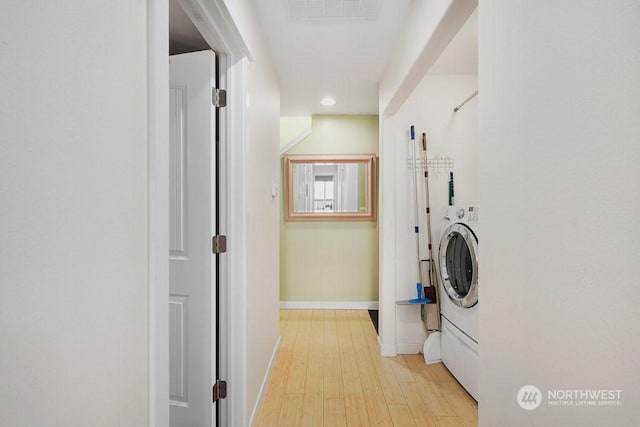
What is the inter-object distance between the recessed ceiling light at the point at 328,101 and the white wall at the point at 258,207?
93 cm

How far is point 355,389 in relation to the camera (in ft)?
7.73

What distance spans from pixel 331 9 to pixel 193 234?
1594mm

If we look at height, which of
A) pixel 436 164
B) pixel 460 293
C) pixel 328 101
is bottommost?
pixel 460 293

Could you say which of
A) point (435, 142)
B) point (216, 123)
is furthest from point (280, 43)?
point (435, 142)

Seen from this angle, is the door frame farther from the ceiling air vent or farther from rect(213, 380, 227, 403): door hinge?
the ceiling air vent

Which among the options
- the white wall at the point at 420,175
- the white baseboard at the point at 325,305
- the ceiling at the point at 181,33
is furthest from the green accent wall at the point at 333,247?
the ceiling at the point at 181,33

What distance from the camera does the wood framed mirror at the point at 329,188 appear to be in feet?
14.1

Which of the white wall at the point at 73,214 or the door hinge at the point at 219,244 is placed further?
the door hinge at the point at 219,244

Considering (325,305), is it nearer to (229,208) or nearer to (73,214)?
(229,208)

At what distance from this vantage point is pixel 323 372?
260cm

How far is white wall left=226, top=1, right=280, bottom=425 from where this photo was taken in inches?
71.6

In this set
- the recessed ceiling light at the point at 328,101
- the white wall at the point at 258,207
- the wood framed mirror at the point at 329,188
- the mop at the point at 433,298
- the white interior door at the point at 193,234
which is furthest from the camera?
the wood framed mirror at the point at 329,188

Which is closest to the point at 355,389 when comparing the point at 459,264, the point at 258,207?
the point at 459,264

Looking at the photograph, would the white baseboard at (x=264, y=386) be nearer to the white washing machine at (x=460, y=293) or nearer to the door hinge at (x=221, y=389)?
the door hinge at (x=221, y=389)
